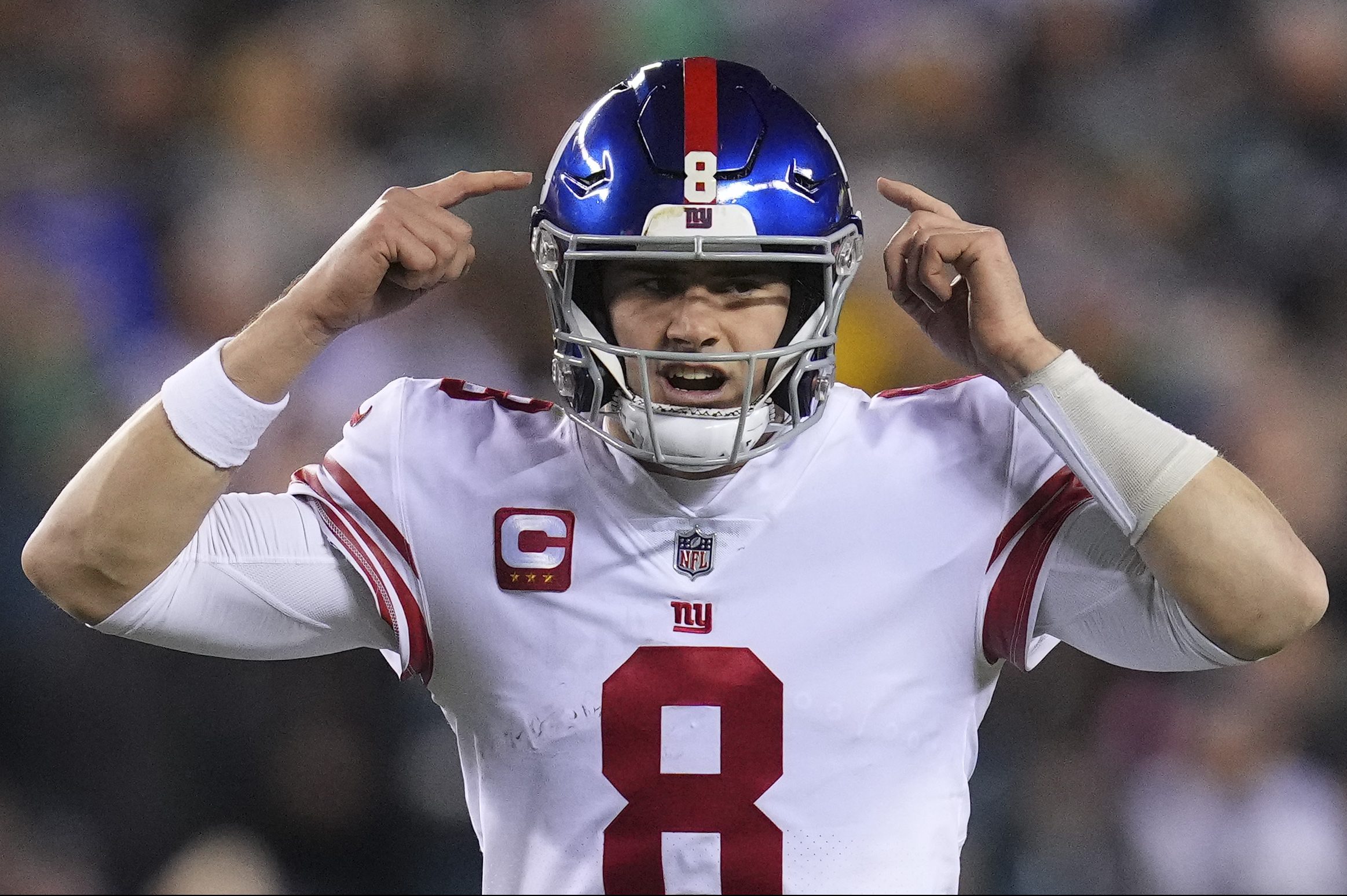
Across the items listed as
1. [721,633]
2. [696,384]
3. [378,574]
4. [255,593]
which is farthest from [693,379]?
[255,593]

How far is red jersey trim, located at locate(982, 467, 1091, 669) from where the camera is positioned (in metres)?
1.23

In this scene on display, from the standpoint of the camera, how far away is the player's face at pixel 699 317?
3.94 feet

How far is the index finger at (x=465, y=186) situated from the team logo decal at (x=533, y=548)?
30 centimetres

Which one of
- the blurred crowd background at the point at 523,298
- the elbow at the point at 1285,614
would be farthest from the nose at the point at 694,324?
the blurred crowd background at the point at 523,298

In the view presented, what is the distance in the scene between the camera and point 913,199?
4.34ft

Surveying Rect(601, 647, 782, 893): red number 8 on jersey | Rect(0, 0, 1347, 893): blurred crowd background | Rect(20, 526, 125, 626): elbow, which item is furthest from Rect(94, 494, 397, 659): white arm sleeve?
Rect(0, 0, 1347, 893): blurred crowd background

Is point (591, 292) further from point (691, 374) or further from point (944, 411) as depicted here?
point (944, 411)

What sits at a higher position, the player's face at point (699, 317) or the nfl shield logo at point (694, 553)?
the player's face at point (699, 317)

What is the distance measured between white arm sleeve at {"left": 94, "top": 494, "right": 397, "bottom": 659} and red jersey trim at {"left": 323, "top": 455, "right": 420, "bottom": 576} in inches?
1.7

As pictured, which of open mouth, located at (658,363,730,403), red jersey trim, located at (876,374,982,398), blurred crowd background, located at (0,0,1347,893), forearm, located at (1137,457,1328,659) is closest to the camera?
forearm, located at (1137,457,1328,659)

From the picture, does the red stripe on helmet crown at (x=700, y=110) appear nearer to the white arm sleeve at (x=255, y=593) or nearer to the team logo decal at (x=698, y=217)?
the team logo decal at (x=698, y=217)

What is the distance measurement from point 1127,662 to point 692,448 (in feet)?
1.51

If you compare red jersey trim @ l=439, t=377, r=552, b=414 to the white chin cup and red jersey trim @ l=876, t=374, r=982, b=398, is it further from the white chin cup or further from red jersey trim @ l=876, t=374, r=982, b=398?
red jersey trim @ l=876, t=374, r=982, b=398

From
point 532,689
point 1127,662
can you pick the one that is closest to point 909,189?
point 1127,662
